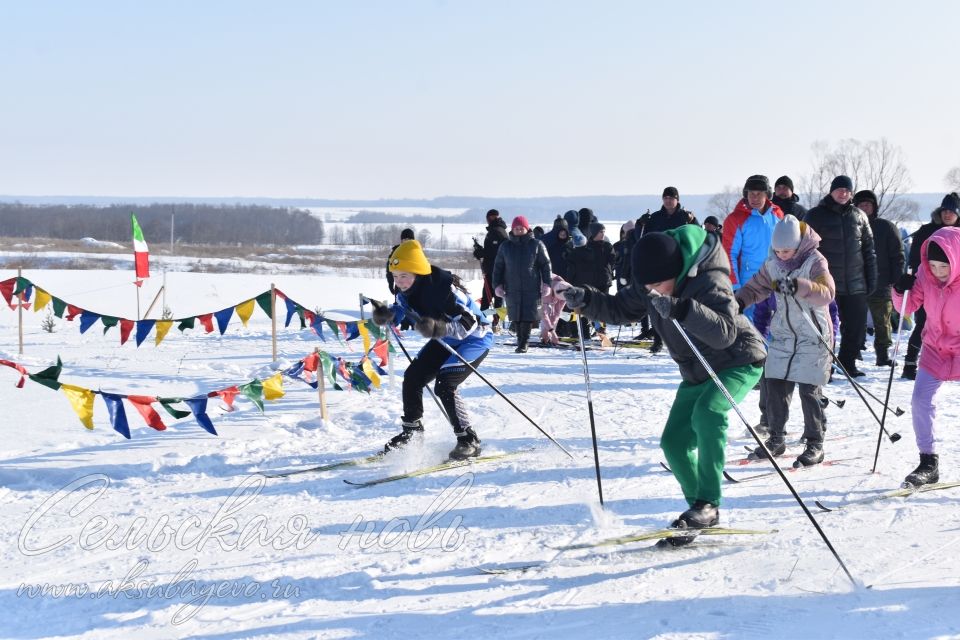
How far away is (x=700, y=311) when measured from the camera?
3.83 metres

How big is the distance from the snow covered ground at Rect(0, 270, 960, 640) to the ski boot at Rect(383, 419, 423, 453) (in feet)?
0.39

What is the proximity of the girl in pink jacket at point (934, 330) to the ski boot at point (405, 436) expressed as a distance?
3025 millimetres

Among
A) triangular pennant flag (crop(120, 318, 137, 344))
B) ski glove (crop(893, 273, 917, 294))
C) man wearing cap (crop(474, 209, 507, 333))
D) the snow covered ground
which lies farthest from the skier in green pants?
man wearing cap (crop(474, 209, 507, 333))

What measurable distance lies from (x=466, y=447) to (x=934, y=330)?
290 centimetres

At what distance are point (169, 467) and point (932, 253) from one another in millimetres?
4815

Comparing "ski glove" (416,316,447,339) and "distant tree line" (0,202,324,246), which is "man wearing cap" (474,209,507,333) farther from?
"distant tree line" (0,202,324,246)

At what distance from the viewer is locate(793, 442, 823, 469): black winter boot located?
5.59 metres

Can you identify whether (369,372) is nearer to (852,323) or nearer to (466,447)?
(466,447)

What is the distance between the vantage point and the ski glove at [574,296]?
431 centimetres

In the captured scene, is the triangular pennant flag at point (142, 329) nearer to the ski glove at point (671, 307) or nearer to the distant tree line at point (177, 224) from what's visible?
the ski glove at point (671, 307)

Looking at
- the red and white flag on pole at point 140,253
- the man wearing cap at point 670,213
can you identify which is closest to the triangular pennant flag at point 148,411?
the man wearing cap at point 670,213

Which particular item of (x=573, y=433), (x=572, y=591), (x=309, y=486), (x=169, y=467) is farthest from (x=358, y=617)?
(x=573, y=433)

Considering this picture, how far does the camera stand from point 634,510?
15.8 ft

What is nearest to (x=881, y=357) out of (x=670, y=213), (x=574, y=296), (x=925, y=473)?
(x=670, y=213)
